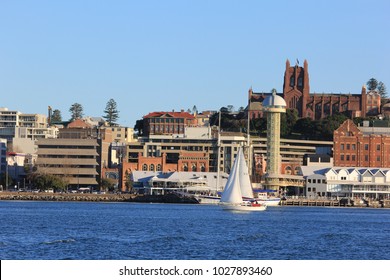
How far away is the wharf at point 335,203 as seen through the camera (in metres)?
174

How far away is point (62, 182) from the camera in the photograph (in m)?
186

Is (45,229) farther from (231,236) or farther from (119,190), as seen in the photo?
(119,190)

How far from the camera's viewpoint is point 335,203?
583 feet

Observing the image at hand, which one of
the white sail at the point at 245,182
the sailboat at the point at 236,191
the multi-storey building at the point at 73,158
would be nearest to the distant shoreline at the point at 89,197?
the multi-storey building at the point at 73,158

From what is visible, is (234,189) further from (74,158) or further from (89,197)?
(74,158)

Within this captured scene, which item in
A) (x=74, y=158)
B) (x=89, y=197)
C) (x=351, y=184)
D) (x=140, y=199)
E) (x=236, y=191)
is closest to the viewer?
(x=236, y=191)

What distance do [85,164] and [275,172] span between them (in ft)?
112

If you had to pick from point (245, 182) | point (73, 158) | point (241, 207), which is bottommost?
point (241, 207)

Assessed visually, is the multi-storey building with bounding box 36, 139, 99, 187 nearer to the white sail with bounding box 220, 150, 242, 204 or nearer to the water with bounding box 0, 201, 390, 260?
the white sail with bounding box 220, 150, 242, 204

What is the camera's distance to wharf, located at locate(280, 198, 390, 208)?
174m

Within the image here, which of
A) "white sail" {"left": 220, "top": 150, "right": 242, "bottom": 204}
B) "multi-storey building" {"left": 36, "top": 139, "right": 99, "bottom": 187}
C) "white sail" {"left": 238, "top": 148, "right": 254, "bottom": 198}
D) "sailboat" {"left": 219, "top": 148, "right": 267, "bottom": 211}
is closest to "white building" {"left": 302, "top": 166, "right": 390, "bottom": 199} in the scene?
"multi-storey building" {"left": 36, "top": 139, "right": 99, "bottom": 187}

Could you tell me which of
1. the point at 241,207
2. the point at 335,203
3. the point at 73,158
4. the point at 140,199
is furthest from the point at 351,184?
the point at 241,207

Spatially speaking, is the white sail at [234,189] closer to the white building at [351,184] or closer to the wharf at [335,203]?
the wharf at [335,203]

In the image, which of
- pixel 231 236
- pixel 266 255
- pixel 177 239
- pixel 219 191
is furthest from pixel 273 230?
pixel 219 191
